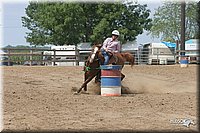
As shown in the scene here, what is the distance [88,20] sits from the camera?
43844mm

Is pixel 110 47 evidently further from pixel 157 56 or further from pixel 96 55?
pixel 157 56

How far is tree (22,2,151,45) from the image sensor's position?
41.7 meters

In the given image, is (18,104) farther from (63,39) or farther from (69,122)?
(63,39)

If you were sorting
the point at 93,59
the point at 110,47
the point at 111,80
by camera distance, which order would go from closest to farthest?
the point at 111,80, the point at 93,59, the point at 110,47

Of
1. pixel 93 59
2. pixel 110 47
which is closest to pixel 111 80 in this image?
pixel 93 59

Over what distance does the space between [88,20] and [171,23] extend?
A: 1706cm

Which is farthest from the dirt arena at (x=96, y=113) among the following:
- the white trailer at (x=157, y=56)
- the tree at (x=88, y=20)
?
the tree at (x=88, y=20)

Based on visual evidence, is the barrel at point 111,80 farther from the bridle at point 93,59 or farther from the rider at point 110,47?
the rider at point 110,47

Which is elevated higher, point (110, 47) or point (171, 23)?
point (171, 23)

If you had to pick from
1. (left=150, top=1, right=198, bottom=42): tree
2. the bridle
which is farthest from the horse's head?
(left=150, top=1, right=198, bottom=42): tree

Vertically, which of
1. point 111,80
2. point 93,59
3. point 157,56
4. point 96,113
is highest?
point 157,56

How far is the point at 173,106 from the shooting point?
934cm

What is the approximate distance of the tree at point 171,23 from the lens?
53344mm

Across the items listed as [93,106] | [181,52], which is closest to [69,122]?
[93,106]
